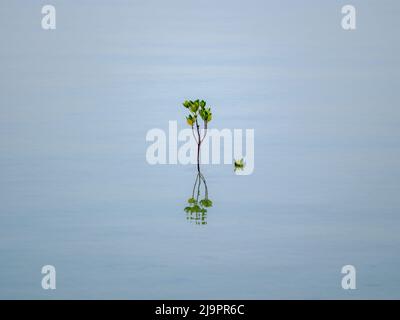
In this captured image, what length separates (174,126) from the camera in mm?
9719

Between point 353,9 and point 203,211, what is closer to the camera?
point 203,211

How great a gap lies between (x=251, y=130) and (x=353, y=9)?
5.66ft

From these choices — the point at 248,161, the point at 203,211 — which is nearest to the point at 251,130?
the point at 248,161

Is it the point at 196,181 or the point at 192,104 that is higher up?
the point at 192,104

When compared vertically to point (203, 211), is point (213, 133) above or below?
above

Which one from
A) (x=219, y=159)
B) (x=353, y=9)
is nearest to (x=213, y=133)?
(x=219, y=159)

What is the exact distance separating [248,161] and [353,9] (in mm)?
2087

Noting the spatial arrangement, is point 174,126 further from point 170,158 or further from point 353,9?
point 353,9
